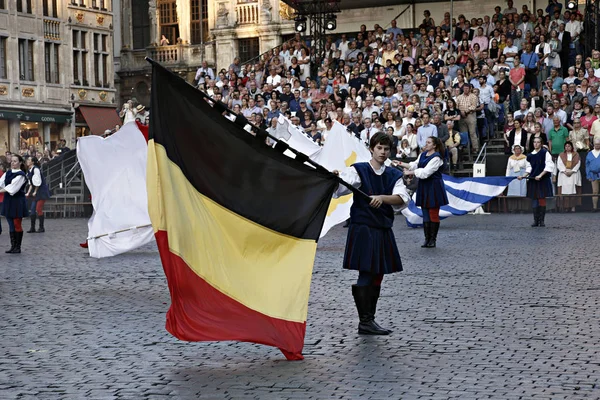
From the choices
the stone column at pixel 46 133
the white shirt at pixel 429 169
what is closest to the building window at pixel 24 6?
the stone column at pixel 46 133

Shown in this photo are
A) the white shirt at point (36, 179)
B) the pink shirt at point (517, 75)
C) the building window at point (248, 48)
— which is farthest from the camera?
the building window at point (248, 48)

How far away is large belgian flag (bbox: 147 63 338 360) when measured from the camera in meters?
8.86

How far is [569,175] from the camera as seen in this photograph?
29031 mm

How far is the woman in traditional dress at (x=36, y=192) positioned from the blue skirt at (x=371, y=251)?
19186mm

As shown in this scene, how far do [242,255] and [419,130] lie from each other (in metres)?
19.9

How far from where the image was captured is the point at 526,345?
920cm

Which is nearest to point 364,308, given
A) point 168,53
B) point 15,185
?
point 15,185

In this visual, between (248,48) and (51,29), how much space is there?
30.7 feet

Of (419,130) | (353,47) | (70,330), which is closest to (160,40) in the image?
(353,47)

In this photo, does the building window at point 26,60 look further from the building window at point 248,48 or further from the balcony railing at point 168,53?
the building window at point 248,48

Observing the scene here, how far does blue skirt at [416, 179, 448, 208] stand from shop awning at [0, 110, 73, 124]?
34.4 m

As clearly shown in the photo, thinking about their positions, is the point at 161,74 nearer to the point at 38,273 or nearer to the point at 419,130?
the point at 38,273

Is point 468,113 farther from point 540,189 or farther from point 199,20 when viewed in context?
point 199,20

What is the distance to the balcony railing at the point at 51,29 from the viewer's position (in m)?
54.0
